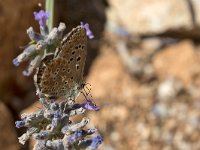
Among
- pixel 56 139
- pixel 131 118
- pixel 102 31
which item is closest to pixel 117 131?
pixel 131 118

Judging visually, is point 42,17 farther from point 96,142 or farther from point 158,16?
point 158,16

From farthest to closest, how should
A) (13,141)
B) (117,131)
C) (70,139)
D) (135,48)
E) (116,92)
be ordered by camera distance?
(135,48) < (116,92) < (117,131) < (13,141) < (70,139)

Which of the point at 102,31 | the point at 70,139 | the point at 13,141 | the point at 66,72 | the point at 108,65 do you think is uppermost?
the point at 102,31

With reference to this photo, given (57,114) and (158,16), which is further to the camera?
(158,16)

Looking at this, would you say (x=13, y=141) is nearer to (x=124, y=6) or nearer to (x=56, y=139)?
(x=56, y=139)

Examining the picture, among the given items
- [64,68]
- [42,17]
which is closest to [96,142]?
[64,68]
